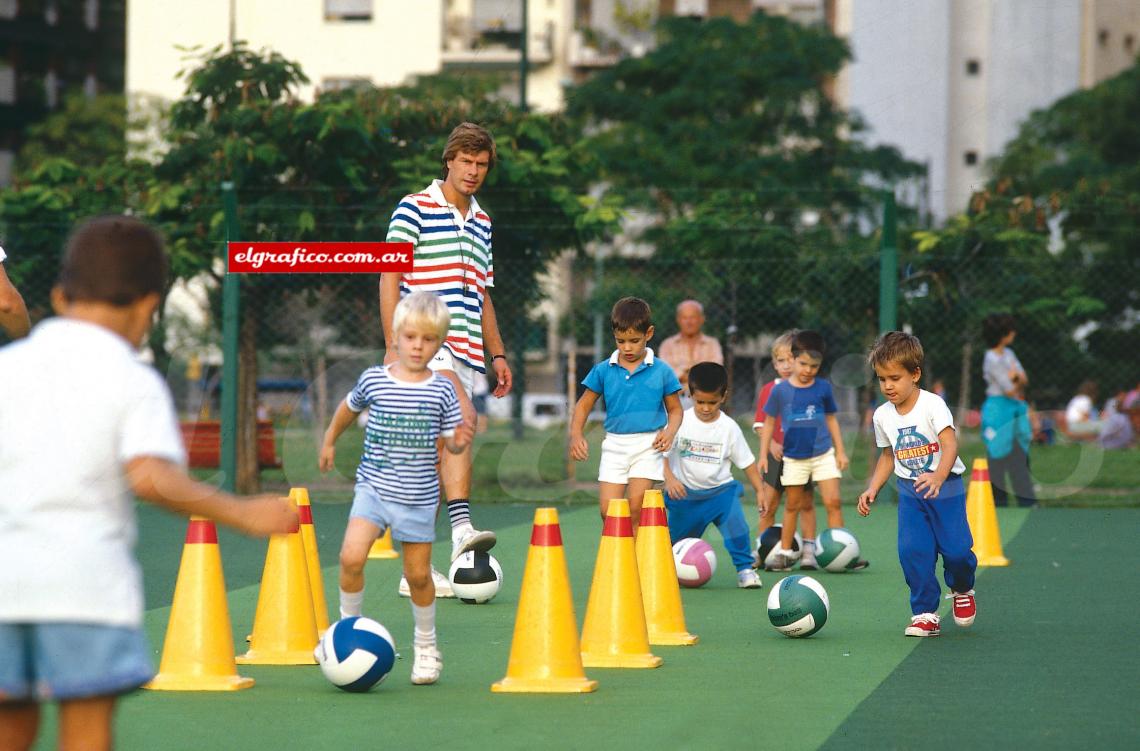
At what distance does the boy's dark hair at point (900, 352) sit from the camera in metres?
7.86

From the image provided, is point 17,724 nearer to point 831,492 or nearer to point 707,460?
point 707,460

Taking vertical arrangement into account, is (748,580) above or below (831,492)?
below

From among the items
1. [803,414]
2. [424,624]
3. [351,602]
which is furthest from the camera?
[803,414]

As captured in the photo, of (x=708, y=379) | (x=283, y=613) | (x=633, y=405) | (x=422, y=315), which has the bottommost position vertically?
(x=283, y=613)

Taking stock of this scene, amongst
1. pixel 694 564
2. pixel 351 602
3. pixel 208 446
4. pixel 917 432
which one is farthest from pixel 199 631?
pixel 208 446

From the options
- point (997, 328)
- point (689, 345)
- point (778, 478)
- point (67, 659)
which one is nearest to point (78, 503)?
point (67, 659)

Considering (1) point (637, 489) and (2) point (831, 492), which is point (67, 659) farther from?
(2) point (831, 492)

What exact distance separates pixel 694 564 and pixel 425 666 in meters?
3.54

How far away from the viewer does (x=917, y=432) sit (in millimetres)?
7988

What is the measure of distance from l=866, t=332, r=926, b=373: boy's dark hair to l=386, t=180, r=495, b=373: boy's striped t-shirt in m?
1.95

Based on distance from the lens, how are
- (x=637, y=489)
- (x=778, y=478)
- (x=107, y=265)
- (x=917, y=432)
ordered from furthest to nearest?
1. (x=778, y=478)
2. (x=637, y=489)
3. (x=917, y=432)
4. (x=107, y=265)

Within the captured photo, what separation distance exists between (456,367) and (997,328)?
7.62 meters

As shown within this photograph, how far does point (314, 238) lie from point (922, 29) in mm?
48667

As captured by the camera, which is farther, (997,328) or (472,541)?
(997,328)
